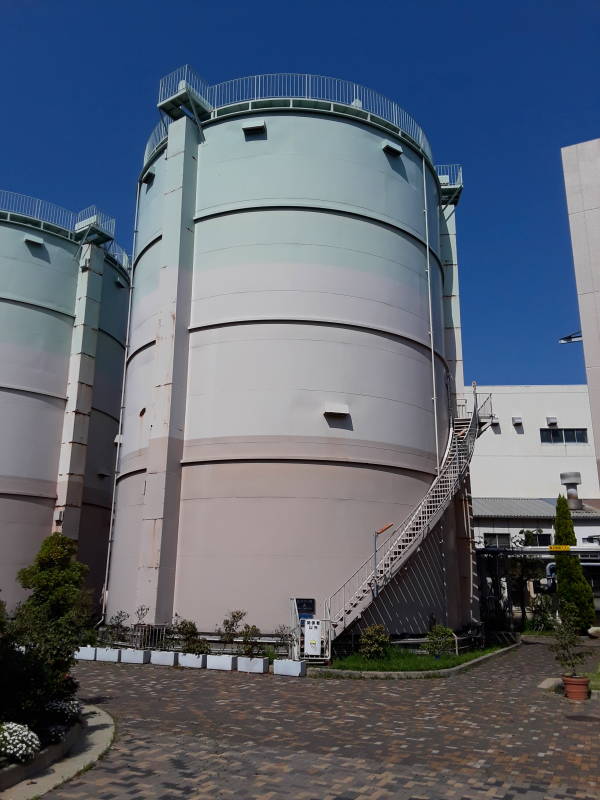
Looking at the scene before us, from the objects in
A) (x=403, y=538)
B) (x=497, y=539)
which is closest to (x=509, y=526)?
(x=497, y=539)

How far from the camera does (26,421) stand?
88.1 ft

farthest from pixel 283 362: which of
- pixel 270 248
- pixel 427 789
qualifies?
pixel 427 789

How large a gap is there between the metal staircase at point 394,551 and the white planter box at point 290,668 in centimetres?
120

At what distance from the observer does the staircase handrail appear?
684 inches

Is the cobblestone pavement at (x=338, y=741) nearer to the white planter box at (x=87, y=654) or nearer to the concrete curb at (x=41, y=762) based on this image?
the concrete curb at (x=41, y=762)

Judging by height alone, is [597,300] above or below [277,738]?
above

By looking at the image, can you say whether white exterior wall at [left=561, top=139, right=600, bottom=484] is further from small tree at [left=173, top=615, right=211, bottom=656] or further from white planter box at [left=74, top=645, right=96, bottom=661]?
white planter box at [left=74, top=645, right=96, bottom=661]

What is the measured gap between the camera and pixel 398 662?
15.9m

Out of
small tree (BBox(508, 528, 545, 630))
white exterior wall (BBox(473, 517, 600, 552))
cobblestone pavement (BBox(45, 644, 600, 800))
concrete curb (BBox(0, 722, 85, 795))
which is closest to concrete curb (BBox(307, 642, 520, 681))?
cobblestone pavement (BBox(45, 644, 600, 800))

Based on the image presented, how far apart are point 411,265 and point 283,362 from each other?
230 inches

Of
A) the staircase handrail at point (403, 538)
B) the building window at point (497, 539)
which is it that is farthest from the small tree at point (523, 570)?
the staircase handrail at point (403, 538)

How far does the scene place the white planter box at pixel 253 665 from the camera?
1535cm

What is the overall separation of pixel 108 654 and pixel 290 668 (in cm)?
521

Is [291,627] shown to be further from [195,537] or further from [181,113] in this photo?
[181,113]
